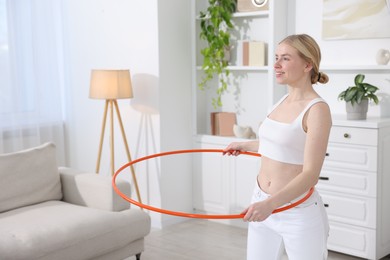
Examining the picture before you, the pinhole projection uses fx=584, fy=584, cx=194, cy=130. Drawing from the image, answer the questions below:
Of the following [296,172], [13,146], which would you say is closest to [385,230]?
[296,172]

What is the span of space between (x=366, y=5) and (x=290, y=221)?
98.1 inches

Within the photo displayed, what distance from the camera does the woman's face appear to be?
2.26m

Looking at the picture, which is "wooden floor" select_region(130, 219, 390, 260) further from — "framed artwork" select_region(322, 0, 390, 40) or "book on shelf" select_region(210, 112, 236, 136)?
"framed artwork" select_region(322, 0, 390, 40)

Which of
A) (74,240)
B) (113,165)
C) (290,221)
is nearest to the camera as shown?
(290,221)

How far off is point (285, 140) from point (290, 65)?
0.29m

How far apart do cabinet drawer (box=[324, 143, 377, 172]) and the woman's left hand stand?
6.93 ft

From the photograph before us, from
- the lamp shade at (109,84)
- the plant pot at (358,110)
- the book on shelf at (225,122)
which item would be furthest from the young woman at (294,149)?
the book on shelf at (225,122)

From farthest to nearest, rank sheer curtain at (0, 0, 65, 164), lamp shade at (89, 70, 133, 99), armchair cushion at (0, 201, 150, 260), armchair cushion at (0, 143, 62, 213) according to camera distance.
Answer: sheer curtain at (0, 0, 65, 164) → lamp shade at (89, 70, 133, 99) → armchair cushion at (0, 143, 62, 213) → armchair cushion at (0, 201, 150, 260)

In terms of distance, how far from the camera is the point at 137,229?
3811mm

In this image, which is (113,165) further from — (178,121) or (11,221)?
(11,221)

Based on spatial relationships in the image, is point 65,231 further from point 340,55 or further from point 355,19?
point 355,19

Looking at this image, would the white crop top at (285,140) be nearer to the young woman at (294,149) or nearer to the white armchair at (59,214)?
the young woman at (294,149)

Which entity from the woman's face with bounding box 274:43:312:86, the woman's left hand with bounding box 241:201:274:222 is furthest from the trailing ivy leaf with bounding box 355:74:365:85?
the woman's left hand with bounding box 241:201:274:222

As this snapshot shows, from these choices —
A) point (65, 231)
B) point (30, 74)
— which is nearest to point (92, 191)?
point (65, 231)
